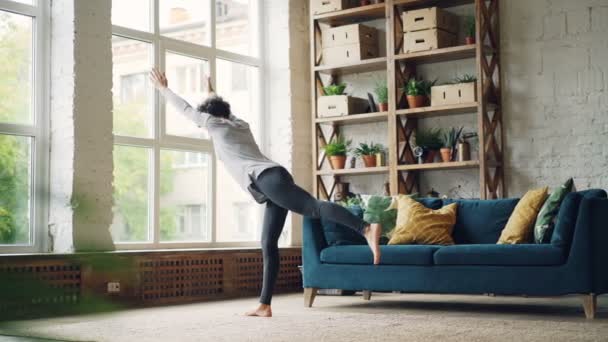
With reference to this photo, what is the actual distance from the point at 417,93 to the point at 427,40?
0.48 m

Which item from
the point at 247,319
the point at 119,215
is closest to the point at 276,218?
the point at 247,319

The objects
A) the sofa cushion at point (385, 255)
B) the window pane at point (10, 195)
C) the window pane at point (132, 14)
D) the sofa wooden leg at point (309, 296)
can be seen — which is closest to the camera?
the window pane at point (10, 195)

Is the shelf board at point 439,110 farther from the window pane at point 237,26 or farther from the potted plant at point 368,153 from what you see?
the window pane at point 237,26

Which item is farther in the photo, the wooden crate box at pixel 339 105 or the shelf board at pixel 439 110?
the wooden crate box at pixel 339 105

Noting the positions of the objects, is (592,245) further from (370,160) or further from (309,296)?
(370,160)

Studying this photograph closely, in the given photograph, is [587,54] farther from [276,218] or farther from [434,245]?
[276,218]

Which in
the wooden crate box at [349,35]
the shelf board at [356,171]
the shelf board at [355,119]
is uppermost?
the wooden crate box at [349,35]

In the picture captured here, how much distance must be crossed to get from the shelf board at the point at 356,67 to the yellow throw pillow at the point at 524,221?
2648mm

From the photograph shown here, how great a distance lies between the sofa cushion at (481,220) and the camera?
16.9 feet

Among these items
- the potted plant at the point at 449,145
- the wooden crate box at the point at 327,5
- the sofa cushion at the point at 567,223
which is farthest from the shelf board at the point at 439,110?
the sofa cushion at the point at 567,223

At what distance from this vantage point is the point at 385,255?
4832 mm

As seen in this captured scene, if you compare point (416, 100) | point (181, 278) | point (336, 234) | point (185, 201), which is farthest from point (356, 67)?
point (181, 278)

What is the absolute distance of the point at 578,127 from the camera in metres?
6.37

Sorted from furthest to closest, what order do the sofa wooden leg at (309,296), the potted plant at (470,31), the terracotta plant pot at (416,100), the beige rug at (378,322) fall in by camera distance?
the terracotta plant pot at (416,100) → the potted plant at (470,31) → the sofa wooden leg at (309,296) → the beige rug at (378,322)
